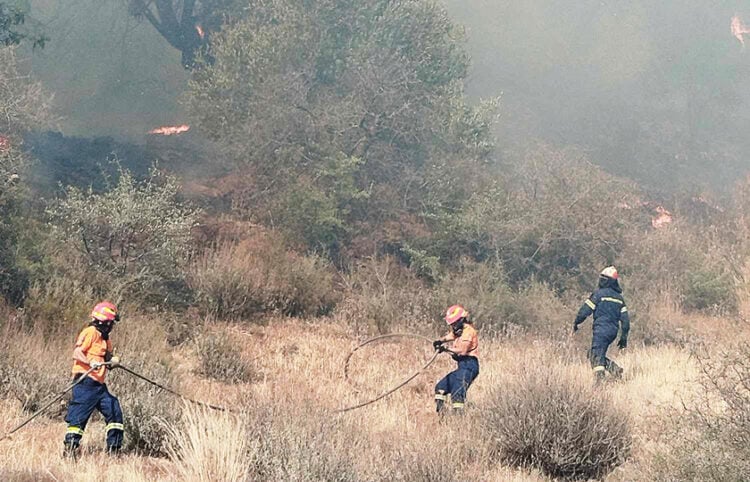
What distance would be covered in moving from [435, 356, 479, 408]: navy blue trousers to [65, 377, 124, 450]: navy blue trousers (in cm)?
352

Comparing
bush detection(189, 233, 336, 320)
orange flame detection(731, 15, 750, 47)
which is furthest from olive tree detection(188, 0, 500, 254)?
orange flame detection(731, 15, 750, 47)

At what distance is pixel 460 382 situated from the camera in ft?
25.0

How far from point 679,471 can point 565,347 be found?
6.29 meters

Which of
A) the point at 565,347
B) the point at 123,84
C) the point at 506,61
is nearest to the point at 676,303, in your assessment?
the point at 565,347

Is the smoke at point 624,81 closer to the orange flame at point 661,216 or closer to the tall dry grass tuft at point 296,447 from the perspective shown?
the orange flame at point 661,216

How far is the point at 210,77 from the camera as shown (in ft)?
64.5

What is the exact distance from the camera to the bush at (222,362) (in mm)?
9297

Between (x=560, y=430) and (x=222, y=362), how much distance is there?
16.5 feet

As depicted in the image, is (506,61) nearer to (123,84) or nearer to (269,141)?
(123,84)

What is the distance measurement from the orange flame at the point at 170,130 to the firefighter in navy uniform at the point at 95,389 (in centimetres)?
2043

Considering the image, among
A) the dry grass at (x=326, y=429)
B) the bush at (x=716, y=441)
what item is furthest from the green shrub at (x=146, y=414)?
the bush at (x=716, y=441)

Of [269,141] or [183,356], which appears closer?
[183,356]

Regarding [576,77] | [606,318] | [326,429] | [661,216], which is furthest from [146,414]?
[576,77]

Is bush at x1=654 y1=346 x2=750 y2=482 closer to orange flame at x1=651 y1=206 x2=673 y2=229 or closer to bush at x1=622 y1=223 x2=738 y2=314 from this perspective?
bush at x1=622 y1=223 x2=738 y2=314
